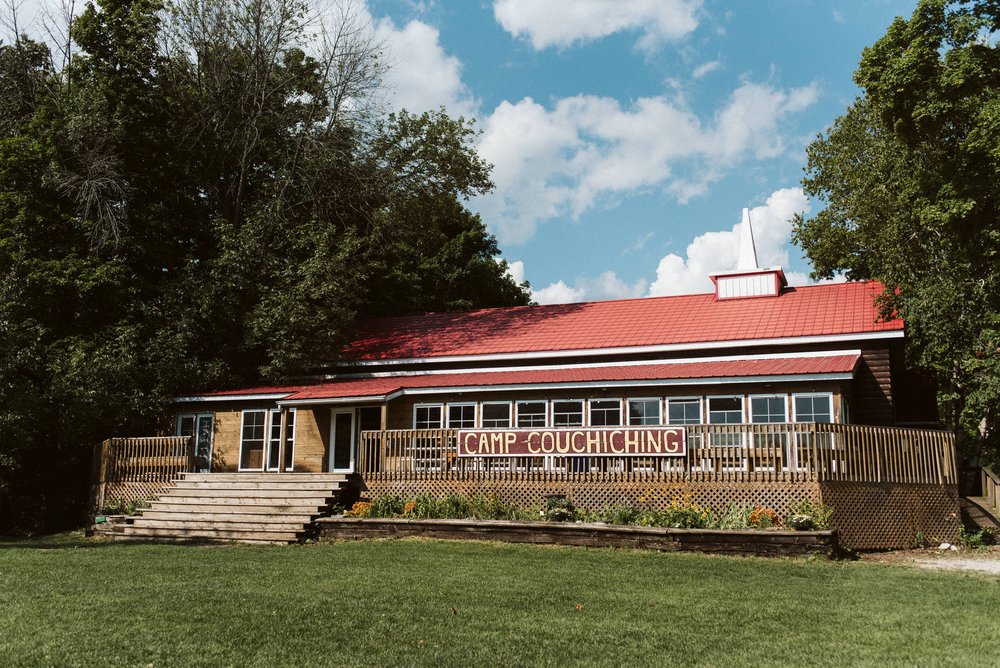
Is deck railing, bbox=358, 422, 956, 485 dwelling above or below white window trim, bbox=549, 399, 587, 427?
below

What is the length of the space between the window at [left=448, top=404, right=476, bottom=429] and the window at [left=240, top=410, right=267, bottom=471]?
5527 mm

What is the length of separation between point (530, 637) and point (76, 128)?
23.3m

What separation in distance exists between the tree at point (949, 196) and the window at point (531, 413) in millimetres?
9338

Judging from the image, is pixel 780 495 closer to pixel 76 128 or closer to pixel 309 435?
pixel 309 435

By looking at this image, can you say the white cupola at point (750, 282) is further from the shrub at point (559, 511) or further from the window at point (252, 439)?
the window at point (252, 439)

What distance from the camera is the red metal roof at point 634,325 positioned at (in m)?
22.8

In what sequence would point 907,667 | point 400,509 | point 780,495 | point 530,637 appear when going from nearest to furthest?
point 907,667, point 530,637, point 780,495, point 400,509

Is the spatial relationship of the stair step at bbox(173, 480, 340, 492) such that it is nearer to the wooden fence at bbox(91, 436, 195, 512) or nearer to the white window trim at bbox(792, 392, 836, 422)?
the wooden fence at bbox(91, 436, 195, 512)

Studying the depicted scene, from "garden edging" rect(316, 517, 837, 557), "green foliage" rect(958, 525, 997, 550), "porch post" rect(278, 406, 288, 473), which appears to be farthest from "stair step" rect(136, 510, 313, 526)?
"green foliage" rect(958, 525, 997, 550)

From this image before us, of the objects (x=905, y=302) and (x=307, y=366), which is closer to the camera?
(x=905, y=302)

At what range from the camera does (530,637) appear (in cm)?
783

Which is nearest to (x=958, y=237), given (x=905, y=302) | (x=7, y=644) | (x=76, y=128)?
(x=905, y=302)

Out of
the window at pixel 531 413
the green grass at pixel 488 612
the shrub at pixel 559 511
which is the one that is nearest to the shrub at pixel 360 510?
the shrub at pixel 559 511

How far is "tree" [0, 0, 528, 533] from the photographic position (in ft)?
75.6
